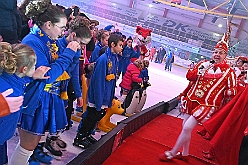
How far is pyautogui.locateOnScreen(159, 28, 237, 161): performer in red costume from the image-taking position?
2.71 meters

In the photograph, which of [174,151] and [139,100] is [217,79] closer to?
[174,151]

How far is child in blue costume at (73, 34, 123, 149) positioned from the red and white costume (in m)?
0.83

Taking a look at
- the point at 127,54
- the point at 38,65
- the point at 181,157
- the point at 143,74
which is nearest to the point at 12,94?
the point at 38,65

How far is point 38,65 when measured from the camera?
170cm

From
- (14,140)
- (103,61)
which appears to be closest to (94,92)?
(103,61)

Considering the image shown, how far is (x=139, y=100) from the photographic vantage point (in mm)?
4301

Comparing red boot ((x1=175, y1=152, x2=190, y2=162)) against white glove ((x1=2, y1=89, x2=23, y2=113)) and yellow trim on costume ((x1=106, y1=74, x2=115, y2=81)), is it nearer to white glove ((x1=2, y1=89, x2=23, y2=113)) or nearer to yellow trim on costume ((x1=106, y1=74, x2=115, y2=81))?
yellow trim on costume ((x1=106, y1=74, x2=115, y2=81))

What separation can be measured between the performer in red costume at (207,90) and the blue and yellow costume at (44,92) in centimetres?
139

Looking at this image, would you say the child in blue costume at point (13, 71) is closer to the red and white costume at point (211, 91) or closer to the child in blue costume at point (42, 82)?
the child in blue costume at point (42, 82)

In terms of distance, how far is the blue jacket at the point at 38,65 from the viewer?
172 cm

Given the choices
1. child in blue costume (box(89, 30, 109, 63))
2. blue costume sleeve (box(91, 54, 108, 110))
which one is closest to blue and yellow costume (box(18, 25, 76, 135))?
blue costume sleeve (box(91, 54, 108, 110))

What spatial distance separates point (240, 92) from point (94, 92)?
4.83 feet

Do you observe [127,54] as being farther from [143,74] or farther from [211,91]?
[211,91]

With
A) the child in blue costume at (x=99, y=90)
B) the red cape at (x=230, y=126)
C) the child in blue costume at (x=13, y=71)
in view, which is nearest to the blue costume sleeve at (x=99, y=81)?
the child in blue costume at (x=99, y=90)
